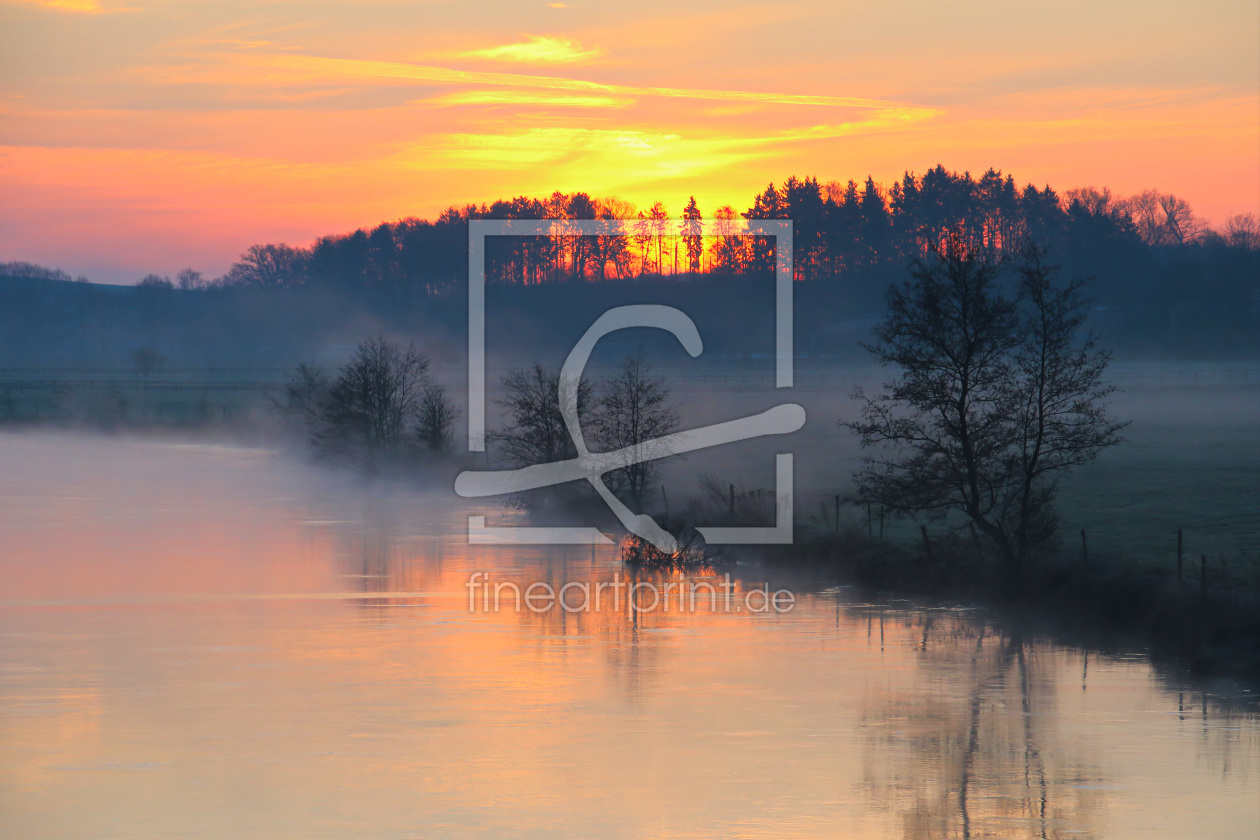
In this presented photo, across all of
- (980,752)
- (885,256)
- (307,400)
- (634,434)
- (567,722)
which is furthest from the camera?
(885,256)

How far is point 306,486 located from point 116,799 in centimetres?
5768

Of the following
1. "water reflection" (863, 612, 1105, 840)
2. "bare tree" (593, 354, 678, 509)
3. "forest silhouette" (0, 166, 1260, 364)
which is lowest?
"water reflection" (863, 612, 1105, 840)

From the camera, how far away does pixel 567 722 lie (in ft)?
86.1

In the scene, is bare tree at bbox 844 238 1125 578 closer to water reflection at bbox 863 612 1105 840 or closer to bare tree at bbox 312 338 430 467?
water reflection at bbox 863 612 1105 840

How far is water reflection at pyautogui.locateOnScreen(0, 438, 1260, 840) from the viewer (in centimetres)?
2091

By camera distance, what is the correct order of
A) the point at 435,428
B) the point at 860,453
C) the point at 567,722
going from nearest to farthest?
the point at 567,722
the point at 860,453
the point at 435,428

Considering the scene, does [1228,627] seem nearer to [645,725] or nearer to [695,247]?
[645,725]

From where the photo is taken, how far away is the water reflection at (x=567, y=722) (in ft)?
68.6

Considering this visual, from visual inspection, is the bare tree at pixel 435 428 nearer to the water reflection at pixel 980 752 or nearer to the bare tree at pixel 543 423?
the bare tree at pixel 543 423

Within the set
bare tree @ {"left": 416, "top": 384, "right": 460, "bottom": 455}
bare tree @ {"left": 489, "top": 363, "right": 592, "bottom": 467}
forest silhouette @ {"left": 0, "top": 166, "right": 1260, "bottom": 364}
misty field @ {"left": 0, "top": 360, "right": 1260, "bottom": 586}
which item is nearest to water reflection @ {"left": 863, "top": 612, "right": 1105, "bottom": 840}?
misty field @ {"left": 0, "top": 360, "right": 1260, "bottom": 586}

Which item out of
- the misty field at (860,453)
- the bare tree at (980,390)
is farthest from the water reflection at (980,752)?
the misty field at (860,453)

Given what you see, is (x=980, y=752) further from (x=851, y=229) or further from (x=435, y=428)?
(x=851, y=229)

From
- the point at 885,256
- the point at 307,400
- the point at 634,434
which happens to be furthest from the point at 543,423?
the point at 885,256

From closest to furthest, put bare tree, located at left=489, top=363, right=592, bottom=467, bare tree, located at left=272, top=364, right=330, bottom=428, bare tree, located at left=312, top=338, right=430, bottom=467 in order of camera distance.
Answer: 1. bare tree, located at left=489, top=363, right=592, bottom=467
2. bare tree, located at left=312, top=338, right=430, bottom=467
3. bare tree, located at left=272, top=364, right=330, bottom=428
